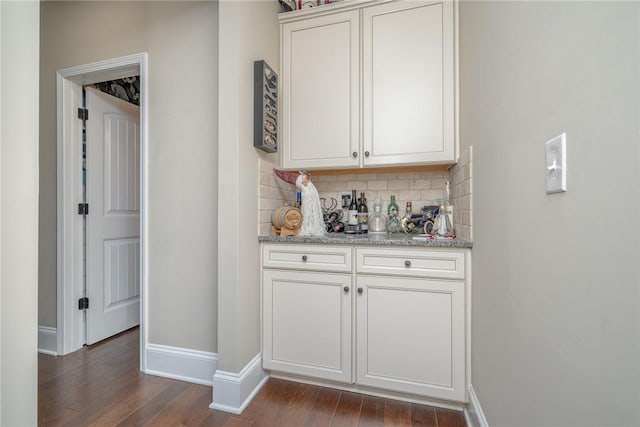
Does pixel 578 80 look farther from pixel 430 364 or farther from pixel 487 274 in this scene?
pixel 430 364

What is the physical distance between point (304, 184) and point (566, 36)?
1.43 meters

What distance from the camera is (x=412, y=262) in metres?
1.55

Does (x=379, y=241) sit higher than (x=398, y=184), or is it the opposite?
(x=398, y=184)

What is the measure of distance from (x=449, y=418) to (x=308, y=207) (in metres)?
1.38

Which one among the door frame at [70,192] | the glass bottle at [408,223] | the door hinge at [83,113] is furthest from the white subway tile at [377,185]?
the door hinge at [83,113]

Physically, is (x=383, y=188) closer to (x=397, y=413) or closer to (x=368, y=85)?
(x=368, y=85)

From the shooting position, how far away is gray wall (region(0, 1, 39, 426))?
1.77ft

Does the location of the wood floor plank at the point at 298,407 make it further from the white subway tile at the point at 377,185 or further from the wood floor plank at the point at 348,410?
the white subway tile at the point at 377,185

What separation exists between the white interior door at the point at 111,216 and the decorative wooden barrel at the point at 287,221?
159 cm

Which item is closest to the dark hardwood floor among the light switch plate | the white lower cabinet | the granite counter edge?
the white lower cabinet

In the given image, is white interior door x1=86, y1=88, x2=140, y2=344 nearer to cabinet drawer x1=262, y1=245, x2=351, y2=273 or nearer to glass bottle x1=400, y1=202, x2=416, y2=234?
cabinet drawer x1=262, y1=245, x2=351, y2=273

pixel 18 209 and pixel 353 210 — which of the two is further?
pixel 353 210

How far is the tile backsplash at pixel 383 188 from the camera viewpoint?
1.74m

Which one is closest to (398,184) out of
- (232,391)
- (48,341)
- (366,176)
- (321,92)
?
(366,176)
